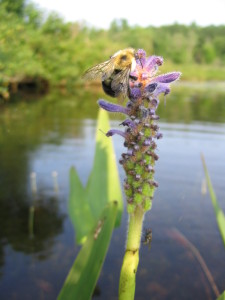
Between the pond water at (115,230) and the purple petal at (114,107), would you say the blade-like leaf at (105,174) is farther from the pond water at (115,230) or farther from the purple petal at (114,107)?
the purple petal at (114,107)

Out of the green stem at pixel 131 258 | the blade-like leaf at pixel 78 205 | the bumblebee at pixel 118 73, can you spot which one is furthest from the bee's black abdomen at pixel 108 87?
the blade-like leaf at pixel 78 205

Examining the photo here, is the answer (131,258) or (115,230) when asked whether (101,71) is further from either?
(115,230)

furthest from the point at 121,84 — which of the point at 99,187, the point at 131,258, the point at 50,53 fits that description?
the point at 50,53

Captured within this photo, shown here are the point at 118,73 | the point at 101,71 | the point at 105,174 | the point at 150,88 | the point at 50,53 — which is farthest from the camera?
the point at 50,53

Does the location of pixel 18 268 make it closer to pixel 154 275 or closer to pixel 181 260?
pixel 154 275

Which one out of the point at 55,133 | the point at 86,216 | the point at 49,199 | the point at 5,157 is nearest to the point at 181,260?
the point at 86,216

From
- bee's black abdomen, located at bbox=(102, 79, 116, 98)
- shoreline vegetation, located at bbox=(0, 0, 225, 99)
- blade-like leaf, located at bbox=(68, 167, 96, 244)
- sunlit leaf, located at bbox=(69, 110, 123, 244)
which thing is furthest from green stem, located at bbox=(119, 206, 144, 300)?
shoreline vegetation, located at bbox=(0, 0, 225, 99)

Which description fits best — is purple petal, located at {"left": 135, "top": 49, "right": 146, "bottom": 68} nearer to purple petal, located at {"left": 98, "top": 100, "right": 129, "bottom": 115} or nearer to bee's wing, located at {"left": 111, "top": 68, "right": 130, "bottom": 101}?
bee's wing, located at {"left": 111, "top": 68, "right": 130, "bottom": 101}
